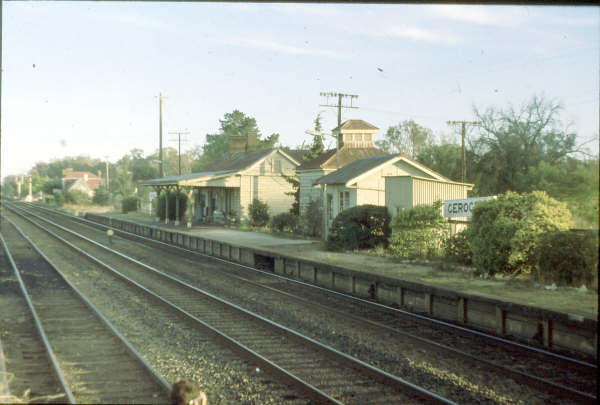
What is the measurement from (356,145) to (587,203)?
33.1 m

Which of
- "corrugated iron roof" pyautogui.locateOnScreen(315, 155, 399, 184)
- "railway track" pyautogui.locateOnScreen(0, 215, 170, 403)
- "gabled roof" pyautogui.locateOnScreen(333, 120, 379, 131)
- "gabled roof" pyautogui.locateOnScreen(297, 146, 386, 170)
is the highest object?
"gabled roof" pyautogui.locateOnScreen(333, 120, 379, 131)

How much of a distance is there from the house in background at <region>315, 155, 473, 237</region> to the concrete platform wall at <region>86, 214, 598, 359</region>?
4.50 m

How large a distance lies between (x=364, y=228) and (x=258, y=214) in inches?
560

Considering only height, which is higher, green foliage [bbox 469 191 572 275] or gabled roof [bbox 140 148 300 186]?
gabled roof [bbox 140 148 300 186]

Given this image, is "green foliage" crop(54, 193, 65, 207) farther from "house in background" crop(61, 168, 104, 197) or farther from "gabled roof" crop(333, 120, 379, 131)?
"gabled roof" crop(333, 120, 379, 131)

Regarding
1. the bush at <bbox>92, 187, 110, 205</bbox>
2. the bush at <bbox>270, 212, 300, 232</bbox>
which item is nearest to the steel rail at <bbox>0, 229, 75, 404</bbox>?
the bush at <bbox>270, 212, 300, 232</bbox>

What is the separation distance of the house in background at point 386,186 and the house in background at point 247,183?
34.4ft

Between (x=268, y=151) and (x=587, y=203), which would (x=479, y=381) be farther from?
(x=268, y=151)

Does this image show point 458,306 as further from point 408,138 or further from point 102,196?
point 102,196

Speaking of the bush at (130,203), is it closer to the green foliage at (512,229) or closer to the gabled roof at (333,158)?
the gabled roof at (333,158)

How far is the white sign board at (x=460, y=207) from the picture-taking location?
14271 millimetres

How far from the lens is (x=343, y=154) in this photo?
109 feet

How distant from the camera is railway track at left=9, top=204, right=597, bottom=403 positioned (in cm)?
630

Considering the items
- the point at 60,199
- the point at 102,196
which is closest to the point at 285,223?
the point at 102,196
